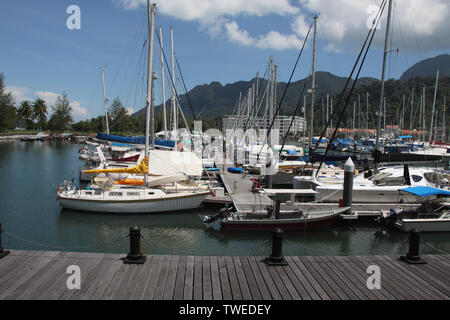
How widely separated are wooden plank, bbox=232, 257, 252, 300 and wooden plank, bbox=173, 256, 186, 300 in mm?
1271

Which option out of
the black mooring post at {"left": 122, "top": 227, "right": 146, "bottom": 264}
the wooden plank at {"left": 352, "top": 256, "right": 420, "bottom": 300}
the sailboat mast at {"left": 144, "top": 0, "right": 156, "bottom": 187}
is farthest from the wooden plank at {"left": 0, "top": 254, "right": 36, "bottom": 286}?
the sailboat mast at {"left": 144, "top": 0, "right": 156, "bottom": 187}

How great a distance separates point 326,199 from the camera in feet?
66.9

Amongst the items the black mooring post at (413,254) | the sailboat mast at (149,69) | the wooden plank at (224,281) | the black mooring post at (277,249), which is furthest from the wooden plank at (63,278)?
the sailboat mast at (149,69)

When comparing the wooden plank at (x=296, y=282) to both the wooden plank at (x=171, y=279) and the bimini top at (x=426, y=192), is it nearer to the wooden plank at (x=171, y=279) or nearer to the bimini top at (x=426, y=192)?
the wooden plank at (x=171, y=279)

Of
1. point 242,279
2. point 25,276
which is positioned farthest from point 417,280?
point 25,276

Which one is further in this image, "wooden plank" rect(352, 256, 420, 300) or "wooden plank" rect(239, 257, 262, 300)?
"wooden plank" rect(352, 256, 420, 300)

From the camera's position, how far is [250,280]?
731cm

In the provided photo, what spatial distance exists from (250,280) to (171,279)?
1.79m

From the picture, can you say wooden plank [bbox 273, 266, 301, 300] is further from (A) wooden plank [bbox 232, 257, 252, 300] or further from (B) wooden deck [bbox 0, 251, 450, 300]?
(A) wooden plank [bbox 232, 257, 252, 300]

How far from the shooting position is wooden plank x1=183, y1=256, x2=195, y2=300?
6617 mm

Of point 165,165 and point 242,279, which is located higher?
point 165,165

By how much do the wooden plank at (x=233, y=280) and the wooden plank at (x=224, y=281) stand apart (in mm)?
72

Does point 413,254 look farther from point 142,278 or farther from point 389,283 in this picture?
point 142,278

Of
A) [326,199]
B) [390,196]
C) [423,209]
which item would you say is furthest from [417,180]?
[326,199]
